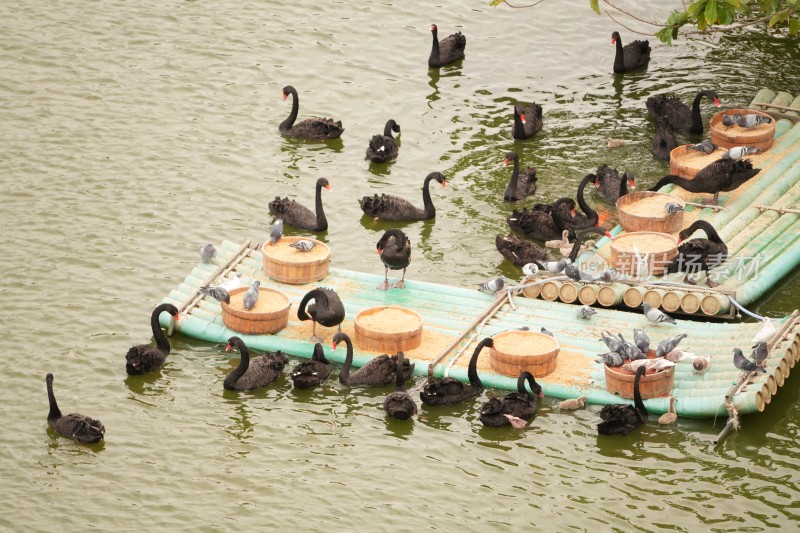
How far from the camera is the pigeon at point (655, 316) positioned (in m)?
19.5

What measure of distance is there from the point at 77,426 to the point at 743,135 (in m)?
13.8

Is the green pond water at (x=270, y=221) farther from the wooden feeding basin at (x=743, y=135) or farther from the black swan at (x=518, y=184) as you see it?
the wooden feeding basin at (x=743, y=135)

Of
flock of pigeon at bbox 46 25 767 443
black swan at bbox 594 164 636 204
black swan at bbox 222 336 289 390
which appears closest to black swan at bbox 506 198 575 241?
flock of pigeon at bbox 46 25 767 443

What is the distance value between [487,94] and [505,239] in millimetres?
7949

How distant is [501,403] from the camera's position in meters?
17.8

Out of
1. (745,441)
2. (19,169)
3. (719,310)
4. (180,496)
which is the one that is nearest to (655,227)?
(719,310)

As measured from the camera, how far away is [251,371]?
18.7 meters

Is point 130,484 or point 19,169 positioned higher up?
point 19,169

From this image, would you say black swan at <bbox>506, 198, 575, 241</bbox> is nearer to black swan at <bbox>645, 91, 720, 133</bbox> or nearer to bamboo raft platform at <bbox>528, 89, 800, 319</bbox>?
bamboo raft platform at <bbox>528, 89, 800, 319</bbox>

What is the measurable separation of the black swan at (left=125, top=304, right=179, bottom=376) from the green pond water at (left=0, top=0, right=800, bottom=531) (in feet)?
0.63

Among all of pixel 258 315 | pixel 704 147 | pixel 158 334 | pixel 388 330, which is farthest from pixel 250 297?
pixel 704 147

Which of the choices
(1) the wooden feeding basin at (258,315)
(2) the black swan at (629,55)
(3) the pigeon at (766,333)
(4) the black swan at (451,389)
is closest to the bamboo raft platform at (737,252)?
(3) the pigeon at (766,333)

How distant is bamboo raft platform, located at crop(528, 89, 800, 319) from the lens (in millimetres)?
20125

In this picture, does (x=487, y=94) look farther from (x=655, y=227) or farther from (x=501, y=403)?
(x=501, y=403)
